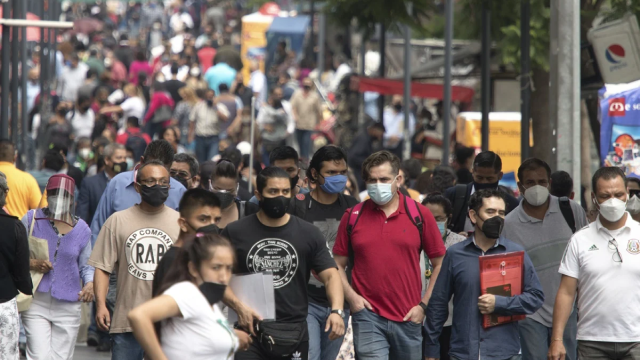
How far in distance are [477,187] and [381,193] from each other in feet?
7.49

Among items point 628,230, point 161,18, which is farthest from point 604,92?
point 161,18

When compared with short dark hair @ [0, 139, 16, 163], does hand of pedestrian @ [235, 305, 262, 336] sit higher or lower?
lower

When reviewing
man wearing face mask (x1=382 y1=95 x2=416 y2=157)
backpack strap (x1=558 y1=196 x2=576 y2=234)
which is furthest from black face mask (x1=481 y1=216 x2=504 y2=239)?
man wearing face mask (x1=382 y1=95 x2=416 y2=157)

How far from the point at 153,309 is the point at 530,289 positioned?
3144mm

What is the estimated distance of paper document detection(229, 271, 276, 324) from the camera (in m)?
6.50

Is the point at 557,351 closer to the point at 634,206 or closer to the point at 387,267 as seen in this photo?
the point at 387,267

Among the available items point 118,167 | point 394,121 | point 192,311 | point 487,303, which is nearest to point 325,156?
point 487,303

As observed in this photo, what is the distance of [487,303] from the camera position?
753 cm

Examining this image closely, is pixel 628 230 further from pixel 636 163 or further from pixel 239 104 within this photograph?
pixel 239 104

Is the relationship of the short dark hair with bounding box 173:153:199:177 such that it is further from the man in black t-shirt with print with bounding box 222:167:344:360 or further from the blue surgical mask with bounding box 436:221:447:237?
the man in black t-shirt with print with bounding box 222:167:344:360

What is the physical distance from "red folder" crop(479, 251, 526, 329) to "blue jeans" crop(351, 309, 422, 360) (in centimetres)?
52

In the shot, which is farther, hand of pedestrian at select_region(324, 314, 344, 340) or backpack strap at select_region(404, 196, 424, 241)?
backpack strap at select_region(404, 196, 424, 241)

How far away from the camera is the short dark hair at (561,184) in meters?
9.80

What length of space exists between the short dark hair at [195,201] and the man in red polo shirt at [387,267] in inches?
65.3
